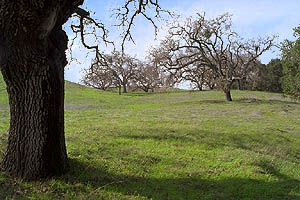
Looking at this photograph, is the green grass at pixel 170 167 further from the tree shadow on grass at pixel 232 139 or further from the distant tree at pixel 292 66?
the distant tree at pixel 292 66

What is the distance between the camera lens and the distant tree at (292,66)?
16.6 m

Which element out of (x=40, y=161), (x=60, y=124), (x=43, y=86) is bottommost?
(x=40, y=161)

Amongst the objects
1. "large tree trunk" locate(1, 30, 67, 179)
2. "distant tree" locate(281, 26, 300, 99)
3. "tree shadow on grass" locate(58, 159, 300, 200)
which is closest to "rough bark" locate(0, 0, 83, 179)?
"large tree trunk" locate(1, 30, 67, 179)

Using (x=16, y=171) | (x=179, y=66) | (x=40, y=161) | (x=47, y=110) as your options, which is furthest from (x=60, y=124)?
(x=179, y=66)

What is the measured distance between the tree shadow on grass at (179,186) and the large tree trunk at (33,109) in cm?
72

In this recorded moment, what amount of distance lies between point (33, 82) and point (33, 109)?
548 mm

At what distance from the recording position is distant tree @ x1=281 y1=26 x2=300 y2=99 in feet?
54.5

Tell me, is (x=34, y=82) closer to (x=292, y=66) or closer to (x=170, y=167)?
(x=170, y=167)

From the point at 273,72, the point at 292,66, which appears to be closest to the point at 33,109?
the point at 292,66

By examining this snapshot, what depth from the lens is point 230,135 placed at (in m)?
11.7

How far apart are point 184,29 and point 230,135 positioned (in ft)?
62.3

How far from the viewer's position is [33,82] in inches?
200

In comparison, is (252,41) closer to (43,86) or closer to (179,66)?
(179,66)

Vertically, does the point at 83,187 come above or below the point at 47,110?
below
